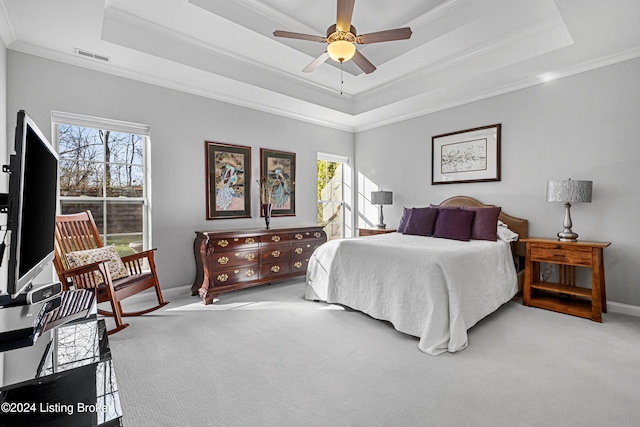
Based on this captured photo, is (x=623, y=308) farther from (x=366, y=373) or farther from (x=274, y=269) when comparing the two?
(x=274, y=269)

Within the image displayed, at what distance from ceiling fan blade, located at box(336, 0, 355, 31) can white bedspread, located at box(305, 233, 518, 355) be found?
6.48 feet

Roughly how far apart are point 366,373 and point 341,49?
8.26 feet

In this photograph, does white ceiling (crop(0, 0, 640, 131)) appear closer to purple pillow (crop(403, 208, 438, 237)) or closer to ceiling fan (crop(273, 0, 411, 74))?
ceiling fan (crop(273, 0, 411, 74))

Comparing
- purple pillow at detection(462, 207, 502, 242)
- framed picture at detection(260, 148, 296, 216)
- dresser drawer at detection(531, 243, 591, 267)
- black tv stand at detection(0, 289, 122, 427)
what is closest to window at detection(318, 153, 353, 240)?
framed picture at detection(260, 148, 296, 216)

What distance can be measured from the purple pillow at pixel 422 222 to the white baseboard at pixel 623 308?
6.38ft

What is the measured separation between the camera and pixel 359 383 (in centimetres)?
200

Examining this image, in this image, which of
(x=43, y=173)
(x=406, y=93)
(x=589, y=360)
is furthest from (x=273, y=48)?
(x=589, y=360)

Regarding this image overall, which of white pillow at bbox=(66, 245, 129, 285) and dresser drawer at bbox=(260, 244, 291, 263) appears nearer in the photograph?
white pillow at bbox=(66, 245, 129, 285)

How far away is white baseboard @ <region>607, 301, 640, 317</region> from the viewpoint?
315cm

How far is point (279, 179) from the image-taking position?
4914 millimetres

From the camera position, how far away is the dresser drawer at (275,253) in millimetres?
4113

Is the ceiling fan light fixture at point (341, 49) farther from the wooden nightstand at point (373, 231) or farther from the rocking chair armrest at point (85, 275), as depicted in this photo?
the wooden nightstand at point (373, 231)

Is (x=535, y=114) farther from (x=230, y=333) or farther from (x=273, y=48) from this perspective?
(x=230, y=333)

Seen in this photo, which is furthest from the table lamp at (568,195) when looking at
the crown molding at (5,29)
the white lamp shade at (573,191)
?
the crown molding at (5,29)
